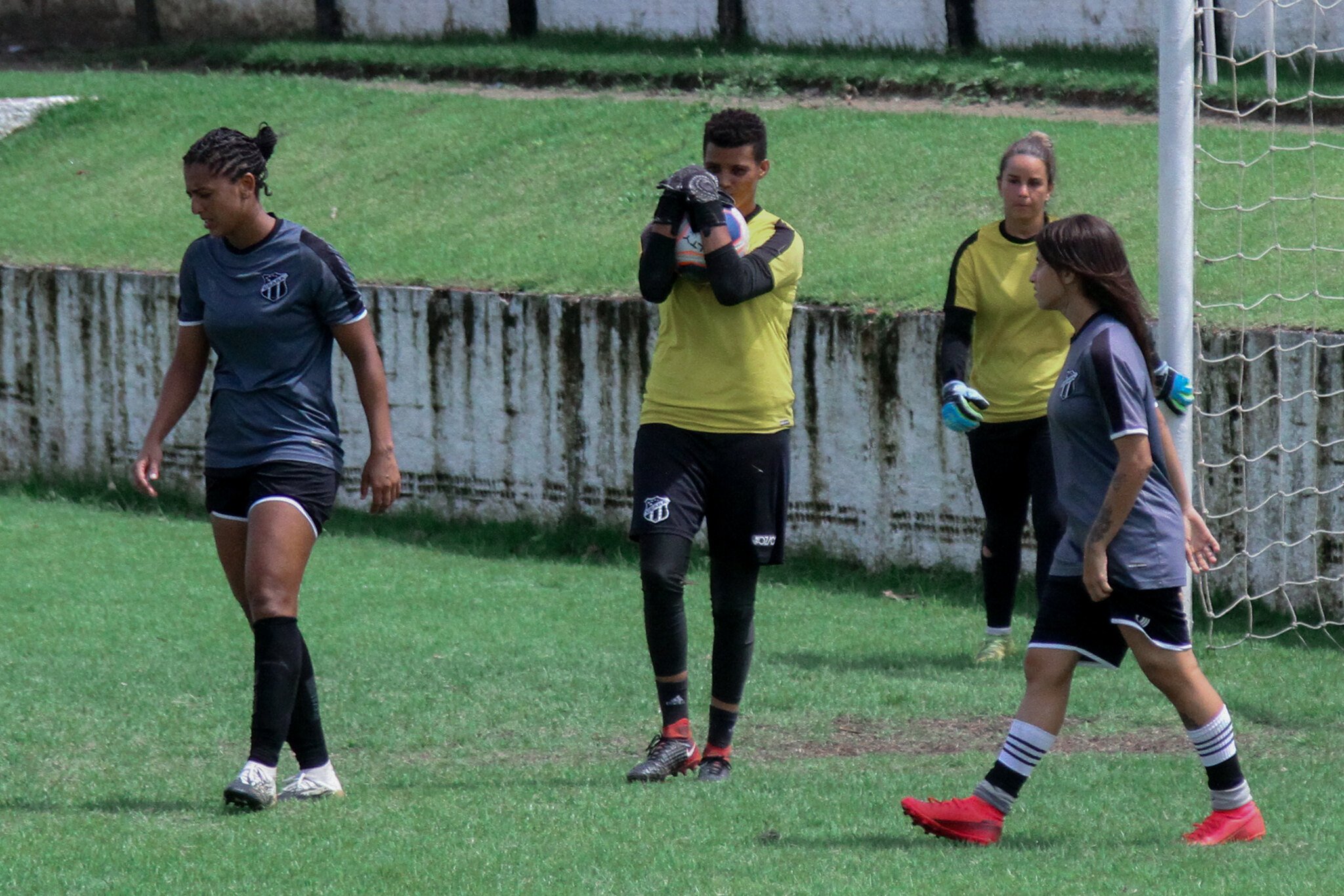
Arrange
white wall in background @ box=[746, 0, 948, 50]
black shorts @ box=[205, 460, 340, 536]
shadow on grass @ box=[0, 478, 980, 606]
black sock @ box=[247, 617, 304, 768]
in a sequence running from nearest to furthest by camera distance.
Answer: black sock @ box=[247, 617, 304, 768] → black shorts @ box=[205, 460, 340, 536] → shadow on grass @ box=[0, 478, 980, 606] → white wall in background @ box=[746, 0, 948, 50]

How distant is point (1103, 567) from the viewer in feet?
14.9

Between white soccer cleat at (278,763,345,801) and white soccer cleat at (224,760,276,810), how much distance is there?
0.73ft

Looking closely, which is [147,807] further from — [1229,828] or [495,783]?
[1229,828]

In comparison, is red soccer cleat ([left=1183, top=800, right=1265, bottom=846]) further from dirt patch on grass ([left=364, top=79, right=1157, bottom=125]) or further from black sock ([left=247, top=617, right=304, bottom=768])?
dirt patch on grass ([left=364, top=79, right=1157, bottom=125])

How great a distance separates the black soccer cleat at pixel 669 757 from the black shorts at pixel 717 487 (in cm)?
60

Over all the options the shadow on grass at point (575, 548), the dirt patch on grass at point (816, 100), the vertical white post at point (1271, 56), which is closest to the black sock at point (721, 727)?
the shadow on grass at point (575, 548)

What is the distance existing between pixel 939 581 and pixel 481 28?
1023 centimetres

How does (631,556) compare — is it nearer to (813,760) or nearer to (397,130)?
(813,760)

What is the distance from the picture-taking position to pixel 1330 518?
801cm

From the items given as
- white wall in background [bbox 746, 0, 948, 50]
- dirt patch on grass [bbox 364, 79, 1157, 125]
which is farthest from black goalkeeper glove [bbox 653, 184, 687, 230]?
white wall in background [bbox 746, 0, 948, 50]

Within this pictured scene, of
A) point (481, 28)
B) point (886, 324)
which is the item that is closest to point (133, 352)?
point (886, 324)

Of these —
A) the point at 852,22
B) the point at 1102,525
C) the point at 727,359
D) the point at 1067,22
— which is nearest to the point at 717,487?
the point at 727,359

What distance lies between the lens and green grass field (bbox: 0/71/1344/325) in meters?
10.0

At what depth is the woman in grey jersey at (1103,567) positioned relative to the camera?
457cm
